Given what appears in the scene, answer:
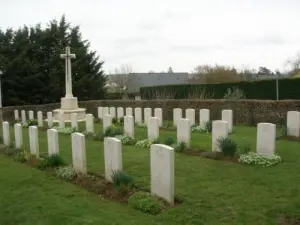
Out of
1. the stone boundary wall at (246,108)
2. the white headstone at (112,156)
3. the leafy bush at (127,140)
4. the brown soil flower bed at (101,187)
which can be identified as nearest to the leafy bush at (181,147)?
the leafy bush at (127,140)

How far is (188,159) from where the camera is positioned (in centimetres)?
747

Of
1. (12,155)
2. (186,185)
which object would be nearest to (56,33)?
(12,155)

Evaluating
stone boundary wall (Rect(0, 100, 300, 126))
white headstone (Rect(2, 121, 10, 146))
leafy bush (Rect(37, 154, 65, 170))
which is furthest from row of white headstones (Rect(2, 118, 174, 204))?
stone boundary wall (Rect(0, 100, 300, 126))

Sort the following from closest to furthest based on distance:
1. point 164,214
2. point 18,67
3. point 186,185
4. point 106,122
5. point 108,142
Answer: point 164,214 → point 186,185 → point 108,142 → point 106,122 → point 18,67

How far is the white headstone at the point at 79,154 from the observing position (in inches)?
254

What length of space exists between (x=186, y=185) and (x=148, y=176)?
0.87 metres

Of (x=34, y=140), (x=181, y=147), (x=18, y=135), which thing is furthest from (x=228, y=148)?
(x=18, y=135)

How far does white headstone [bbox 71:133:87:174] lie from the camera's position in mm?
6441

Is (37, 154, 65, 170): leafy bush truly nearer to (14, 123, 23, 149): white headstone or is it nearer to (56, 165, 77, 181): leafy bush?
(56, 165, 77, 181): leafy bush

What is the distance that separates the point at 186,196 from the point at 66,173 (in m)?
→ 2.57

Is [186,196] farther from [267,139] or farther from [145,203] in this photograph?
[267,139]

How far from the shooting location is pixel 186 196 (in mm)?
4934

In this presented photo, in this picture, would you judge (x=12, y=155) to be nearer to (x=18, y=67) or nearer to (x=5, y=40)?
(x=18, y=67)

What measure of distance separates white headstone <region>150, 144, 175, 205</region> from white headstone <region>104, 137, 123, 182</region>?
88cm
